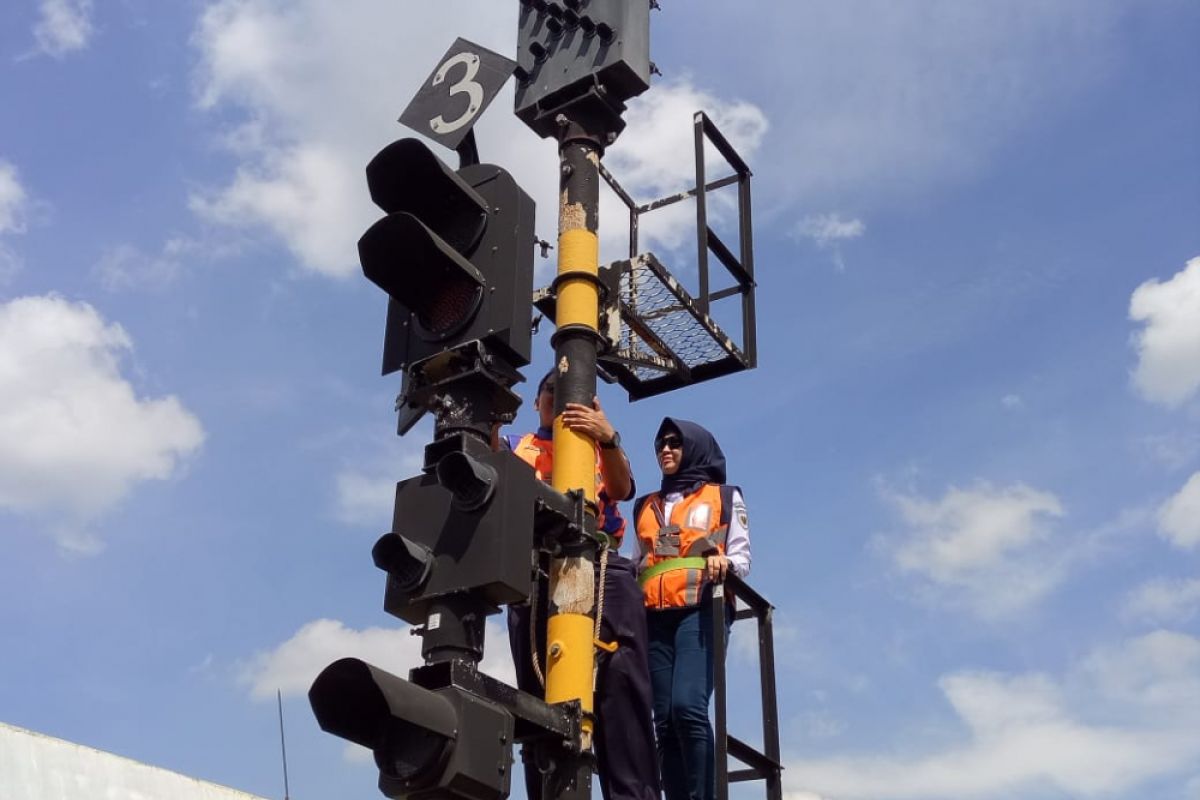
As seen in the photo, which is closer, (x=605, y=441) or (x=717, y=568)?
(x=605, y=441)

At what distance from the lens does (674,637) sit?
6.44 m

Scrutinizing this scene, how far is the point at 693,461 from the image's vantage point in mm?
7000

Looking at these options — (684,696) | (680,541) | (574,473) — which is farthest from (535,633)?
(680,541)

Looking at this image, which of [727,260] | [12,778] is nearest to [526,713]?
[727,260]

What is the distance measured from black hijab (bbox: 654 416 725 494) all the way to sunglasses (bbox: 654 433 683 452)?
22 mm

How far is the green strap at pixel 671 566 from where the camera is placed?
21.1ft

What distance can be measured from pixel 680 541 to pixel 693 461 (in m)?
0.55

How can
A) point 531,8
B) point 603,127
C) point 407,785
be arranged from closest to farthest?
point 407,785
point 603,127
point 531,8

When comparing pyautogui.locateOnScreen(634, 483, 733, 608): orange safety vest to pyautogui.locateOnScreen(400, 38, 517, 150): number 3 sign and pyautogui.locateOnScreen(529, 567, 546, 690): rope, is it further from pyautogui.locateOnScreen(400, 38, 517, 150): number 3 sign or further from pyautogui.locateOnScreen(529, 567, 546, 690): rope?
pyautogui.locateOnScreen(400, 38, 517, 150): number 3 sign

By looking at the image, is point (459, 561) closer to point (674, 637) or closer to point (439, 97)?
point (439, 97)

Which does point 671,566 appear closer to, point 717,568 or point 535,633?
point 717,568

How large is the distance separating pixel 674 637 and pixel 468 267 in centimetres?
A: 271

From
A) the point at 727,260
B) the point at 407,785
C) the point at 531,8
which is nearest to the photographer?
the point at 407,785

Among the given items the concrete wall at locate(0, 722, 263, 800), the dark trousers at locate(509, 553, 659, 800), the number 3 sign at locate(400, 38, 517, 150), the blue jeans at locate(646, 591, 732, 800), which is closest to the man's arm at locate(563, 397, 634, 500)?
the dark trousers at locate(509, 553, 659, 800)
